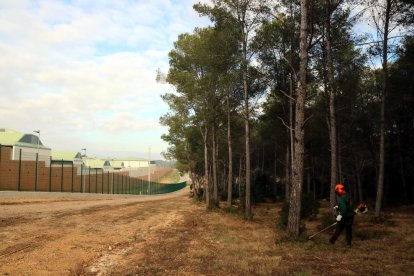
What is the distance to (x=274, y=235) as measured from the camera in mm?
13359

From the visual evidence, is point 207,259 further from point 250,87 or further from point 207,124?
point 207,124

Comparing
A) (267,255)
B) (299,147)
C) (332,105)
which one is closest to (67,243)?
(267,255)

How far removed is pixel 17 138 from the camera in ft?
189

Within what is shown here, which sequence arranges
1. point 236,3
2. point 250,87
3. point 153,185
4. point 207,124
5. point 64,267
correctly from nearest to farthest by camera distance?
1. point 64,267
2. point 236,3
3. point 250,87
4. point 207,124
5. point 153,185

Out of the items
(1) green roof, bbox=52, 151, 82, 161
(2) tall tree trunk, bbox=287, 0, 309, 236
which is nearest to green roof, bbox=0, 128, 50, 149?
(1) green roof, bbox=52, 151, 82, 161

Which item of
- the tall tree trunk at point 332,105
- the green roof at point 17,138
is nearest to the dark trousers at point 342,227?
the tall tree trunk at point 332,105

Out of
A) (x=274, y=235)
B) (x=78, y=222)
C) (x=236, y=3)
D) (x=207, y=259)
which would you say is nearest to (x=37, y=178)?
(x=78, y=222)

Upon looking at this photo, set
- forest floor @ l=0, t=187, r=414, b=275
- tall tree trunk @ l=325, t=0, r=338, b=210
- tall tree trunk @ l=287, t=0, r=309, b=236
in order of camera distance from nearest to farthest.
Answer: forest floor @ l=0, t=187, r=414, b=275
tall tree trunk @ l=287, t=0, r=309, b=236
tall tree trunk @ l=325, t=0, r=338, b=210

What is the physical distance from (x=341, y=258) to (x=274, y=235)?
428 centimetres

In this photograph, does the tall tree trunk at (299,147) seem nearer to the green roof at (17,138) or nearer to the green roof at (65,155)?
the green roof at (17,138)

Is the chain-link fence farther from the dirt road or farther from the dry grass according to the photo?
the dry grass

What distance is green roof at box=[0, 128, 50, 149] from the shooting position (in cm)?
5569

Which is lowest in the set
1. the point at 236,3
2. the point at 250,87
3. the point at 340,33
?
the point at 250,87

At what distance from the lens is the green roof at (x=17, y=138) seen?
5569cm
